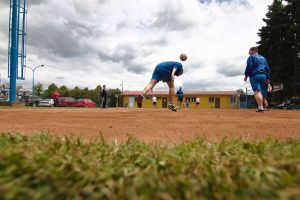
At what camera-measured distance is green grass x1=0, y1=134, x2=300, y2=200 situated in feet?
4.82

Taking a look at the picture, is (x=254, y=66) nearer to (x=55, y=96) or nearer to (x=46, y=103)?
(x=46, y=103)

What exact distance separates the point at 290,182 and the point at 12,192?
4.65 feet

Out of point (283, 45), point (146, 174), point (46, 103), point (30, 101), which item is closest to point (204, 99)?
point (283, 45)

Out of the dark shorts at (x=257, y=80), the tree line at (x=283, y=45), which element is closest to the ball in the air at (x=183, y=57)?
the dark shorts at (x=257, y=80)

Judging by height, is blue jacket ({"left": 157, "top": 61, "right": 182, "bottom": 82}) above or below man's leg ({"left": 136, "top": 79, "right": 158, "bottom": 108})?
above

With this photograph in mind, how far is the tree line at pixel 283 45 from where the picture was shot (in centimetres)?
3014

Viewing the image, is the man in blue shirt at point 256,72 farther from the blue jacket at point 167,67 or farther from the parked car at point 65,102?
the parked car at point 65,102

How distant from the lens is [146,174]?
172 centimetres

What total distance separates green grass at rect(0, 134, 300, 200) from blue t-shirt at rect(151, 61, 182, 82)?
6.65m

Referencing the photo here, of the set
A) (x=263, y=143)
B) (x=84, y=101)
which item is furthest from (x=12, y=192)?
(x=84, y=101)

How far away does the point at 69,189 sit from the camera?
1.51m

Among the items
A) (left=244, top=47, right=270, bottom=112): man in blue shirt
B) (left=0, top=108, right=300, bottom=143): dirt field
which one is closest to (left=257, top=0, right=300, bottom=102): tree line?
(left=244, top=47, right=270, bottom=112): man in blue shirt

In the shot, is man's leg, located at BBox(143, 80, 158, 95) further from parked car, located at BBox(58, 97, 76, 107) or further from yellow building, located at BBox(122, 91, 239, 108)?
yellow building, located at BBox(122, 91, 239, 108)

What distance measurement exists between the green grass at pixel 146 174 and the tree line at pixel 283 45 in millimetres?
29667
